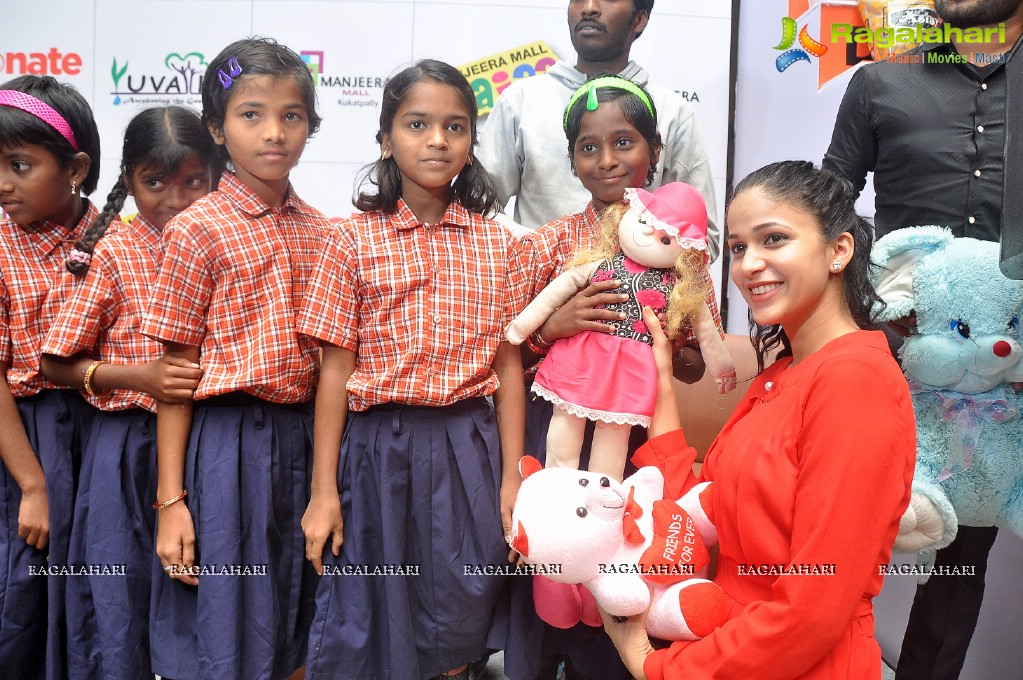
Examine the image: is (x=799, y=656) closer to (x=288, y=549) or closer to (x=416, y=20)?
(x=288, y=549)

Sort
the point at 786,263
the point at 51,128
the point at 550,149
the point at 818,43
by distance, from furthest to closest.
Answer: the point at 818,43 < the point at 550,149 < the point at 51,128 < the point at 786,263

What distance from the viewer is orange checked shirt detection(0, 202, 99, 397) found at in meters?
2.04

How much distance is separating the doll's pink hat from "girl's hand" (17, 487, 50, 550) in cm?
166

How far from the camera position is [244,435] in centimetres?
186

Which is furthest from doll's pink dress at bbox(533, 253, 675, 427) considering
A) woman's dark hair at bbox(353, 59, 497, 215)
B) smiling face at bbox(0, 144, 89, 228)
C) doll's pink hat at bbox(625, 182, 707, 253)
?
smiling face at bbox(0, 144, 89, 228)

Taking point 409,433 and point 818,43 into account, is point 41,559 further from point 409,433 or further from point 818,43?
point 818,43

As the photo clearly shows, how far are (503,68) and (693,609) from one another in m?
2.40

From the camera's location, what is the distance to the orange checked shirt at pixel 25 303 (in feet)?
6.70

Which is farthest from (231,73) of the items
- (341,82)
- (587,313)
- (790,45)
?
(790,45)

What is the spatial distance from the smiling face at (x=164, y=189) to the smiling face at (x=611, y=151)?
3.63ft

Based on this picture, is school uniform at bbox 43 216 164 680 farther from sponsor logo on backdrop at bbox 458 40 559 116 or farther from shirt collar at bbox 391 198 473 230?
sponsor logo on backdrop at bbox 458 40 559 116

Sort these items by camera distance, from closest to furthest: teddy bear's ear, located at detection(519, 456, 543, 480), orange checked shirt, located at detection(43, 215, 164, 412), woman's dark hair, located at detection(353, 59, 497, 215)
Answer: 1. teddy bear's ear, located at detection(519, 456, 543, 480)
2. woman's dark hair, located at detection(353, 59, 497, 215)
3. orange checked shirt, located at detection(43, 215, 164, 412)

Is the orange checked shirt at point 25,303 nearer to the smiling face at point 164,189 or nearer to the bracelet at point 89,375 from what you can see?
the bracelet at point 89,375

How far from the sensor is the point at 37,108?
6.83ft
